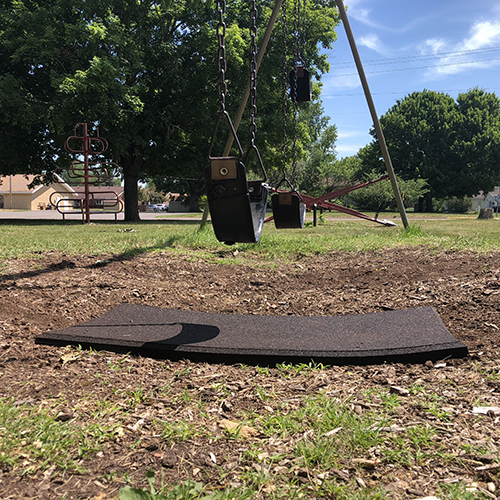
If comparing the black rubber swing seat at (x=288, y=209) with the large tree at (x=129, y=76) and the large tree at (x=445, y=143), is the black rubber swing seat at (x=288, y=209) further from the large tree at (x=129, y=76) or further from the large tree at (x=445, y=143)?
the large tree at (x=445, y=143)

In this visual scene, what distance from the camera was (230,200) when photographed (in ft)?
10.9

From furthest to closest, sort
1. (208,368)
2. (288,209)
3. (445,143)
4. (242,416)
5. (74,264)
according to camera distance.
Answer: (445,143) → (288,209) → (74,264) → (208,368) → (242,416)

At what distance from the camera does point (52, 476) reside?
1.58 metres

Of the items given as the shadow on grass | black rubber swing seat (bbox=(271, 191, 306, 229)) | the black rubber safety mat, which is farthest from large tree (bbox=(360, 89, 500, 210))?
the black rubber safety mat

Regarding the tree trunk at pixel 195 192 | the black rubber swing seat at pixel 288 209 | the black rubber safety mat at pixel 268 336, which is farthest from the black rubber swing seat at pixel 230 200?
the tree trunk at pixel 195 192

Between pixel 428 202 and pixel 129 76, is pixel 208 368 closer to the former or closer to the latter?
pixel 129 76

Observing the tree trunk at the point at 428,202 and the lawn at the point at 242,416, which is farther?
the tree trunk at the point at 428,202

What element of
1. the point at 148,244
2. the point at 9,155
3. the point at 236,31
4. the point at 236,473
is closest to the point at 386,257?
the point at 148,244

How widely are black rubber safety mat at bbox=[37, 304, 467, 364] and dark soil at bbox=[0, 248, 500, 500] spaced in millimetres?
107

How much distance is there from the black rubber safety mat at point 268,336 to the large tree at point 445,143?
40.5m

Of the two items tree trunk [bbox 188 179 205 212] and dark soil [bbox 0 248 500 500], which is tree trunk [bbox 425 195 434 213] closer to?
tree trunk [bbox 188 179 205 212]

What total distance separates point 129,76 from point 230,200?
52.5 feet

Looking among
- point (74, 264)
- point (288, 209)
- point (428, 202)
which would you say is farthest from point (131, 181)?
point (428, 202)

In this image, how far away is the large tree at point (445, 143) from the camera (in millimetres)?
41375
